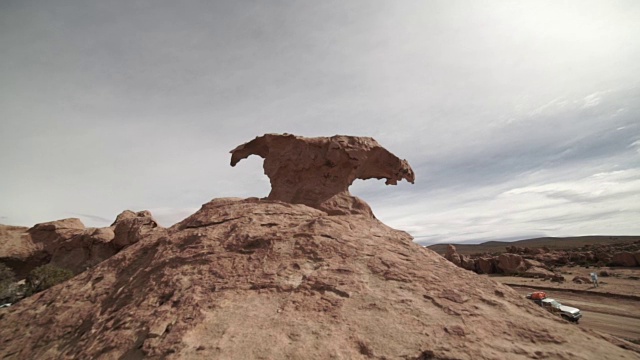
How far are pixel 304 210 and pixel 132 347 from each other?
5595mm

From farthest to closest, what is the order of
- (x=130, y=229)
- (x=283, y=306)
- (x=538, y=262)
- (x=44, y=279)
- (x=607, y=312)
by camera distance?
(x=538, y=262) → (x=130, y=229) → (x=607, y=312) → (x=44, y=279) → (x=283, y=306)

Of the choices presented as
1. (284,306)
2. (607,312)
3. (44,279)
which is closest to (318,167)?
(284,306)

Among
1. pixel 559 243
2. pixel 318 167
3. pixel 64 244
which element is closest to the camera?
pixel 318 167

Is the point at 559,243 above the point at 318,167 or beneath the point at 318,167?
beneath

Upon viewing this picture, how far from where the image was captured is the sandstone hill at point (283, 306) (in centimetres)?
427

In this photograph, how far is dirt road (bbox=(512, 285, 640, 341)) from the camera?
50.1 ft

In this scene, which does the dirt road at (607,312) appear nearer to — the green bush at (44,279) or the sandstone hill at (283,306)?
the sandstone hill at (283,306)

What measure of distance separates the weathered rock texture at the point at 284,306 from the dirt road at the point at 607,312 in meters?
11.3

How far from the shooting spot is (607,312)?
18.9 m

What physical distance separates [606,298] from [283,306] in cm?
2956

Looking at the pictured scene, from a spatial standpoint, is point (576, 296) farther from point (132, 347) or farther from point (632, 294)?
point (132, 347)

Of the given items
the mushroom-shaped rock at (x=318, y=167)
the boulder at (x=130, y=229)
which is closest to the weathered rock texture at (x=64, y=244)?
the boulder at (x=130, y=229)

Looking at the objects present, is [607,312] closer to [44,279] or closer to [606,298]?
[606,298]

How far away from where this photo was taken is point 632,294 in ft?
72.1
